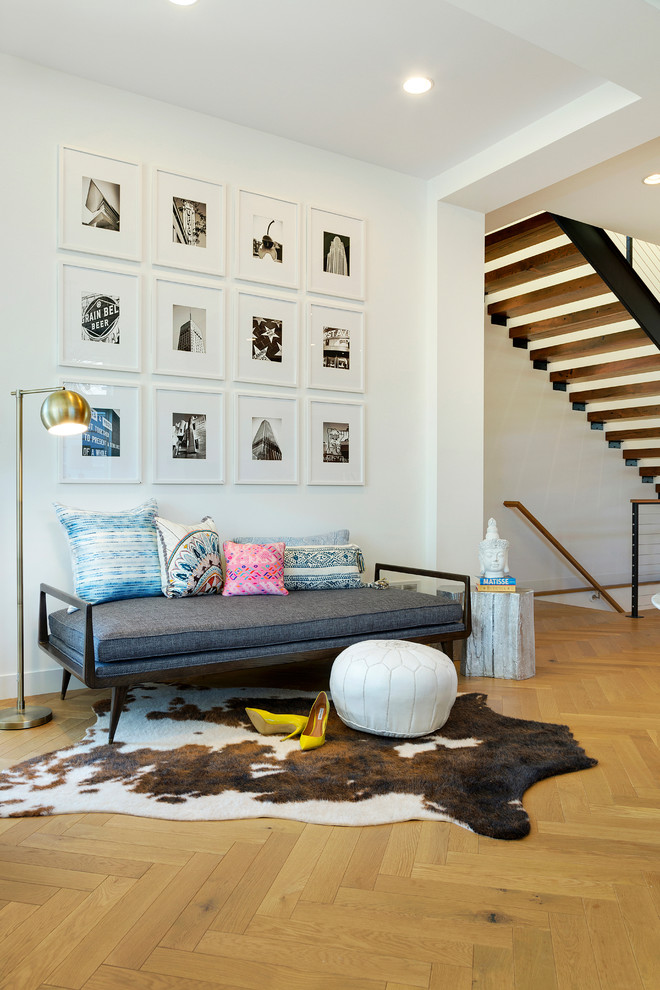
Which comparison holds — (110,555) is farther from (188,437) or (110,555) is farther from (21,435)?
(188,437)

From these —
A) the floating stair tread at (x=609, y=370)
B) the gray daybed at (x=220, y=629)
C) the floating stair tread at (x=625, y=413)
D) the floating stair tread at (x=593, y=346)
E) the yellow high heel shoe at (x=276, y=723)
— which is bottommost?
the yellow high heel shoe at (x=276, y=723)

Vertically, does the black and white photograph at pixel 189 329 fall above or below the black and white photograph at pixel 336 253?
below

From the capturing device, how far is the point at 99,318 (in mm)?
3738

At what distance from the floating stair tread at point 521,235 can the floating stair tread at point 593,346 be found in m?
1.08

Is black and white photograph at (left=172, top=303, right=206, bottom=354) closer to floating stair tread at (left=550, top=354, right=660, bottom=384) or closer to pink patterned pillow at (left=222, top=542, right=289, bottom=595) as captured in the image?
pink patterned pillow at (left=222, top=542, right=289, bottom=595)

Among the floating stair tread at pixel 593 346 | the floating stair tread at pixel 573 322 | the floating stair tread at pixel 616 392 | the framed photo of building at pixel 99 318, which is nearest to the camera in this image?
the framed photo of building at pixel 99 318

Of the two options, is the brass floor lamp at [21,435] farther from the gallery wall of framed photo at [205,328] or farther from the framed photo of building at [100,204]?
the framed photo of building at [100,204]

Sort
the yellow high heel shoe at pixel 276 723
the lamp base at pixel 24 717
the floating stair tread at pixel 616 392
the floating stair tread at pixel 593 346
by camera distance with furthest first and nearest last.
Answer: the floating stair tread at pixel 616 392 → the floating stair tread at pixel 593 346 → the lamp base at pixel 24 717 → the yellow high heel shoe at pixel 276 723

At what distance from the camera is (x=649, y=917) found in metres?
1.69

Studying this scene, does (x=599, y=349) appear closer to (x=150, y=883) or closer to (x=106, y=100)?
(x=106, y=100)

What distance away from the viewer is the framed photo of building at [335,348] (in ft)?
14.6

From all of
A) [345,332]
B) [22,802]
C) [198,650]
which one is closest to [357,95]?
[345,332]

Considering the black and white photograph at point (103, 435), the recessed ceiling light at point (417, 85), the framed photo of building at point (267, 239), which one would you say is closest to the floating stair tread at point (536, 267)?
the recessed ceiling light at point (417, 85)

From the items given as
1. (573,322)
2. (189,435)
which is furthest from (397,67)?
(573,322)
